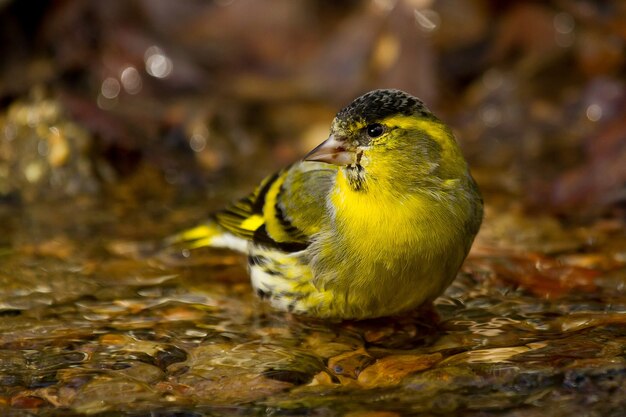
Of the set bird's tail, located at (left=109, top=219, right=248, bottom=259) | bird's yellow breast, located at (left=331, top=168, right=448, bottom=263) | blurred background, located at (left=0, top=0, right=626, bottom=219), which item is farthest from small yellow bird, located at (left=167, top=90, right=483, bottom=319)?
blurred background, located at (left=0, top=0, right=626, bottom=219)

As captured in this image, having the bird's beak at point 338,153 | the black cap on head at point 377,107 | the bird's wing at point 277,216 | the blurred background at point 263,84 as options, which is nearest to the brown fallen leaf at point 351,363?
the bird's wing at point 277,216

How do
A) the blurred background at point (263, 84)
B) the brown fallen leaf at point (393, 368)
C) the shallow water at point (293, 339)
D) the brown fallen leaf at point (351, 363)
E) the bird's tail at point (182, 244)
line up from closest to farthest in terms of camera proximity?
the shallow water at point (293, 339) < the brown fallen leaf at point (393, 368) < the brown fallen leaf at point (351, 363) < the bird's tail at point (182, 244) < the blurred background at point (263, 84)

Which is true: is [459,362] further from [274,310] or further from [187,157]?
[187,157]

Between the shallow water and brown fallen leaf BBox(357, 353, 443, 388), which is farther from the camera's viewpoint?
brown fallen leaf BBox(357, 353, 443, 388)

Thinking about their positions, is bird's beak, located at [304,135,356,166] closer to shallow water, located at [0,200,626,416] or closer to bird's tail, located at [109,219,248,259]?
shallow water, located at [0,200,626,416]

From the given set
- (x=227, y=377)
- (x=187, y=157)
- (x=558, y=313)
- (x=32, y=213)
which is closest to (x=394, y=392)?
(x=227, y=377)

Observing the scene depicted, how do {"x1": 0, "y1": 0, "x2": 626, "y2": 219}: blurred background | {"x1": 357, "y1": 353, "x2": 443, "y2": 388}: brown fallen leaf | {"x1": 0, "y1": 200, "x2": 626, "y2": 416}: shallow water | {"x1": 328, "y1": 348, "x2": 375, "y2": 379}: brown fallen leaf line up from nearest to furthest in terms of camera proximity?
{"x1": 0, "y1": 200, "x2": 626, "y2": 416}: shallow water, {"x1": 357, "y1": 353, "x2": 443, "y2": 388}: brown fallen leaf, {"x1": 328, "y1": 348, "x2": 375, "y2": 379}: brown fallen leaf, {"x1": 0, "y1": 0, "x2": 626, "y2": 219}: blurred background

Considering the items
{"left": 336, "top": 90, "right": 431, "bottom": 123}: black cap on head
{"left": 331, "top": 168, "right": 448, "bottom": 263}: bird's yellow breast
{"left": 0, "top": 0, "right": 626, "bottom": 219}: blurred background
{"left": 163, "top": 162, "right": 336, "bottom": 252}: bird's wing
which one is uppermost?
{"left": 0, "top": 0, "right": 626, "bottom": 219}: blurred background

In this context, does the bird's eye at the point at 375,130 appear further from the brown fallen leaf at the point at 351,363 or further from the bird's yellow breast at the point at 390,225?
the brown fallen leaf at the point at 351,363
